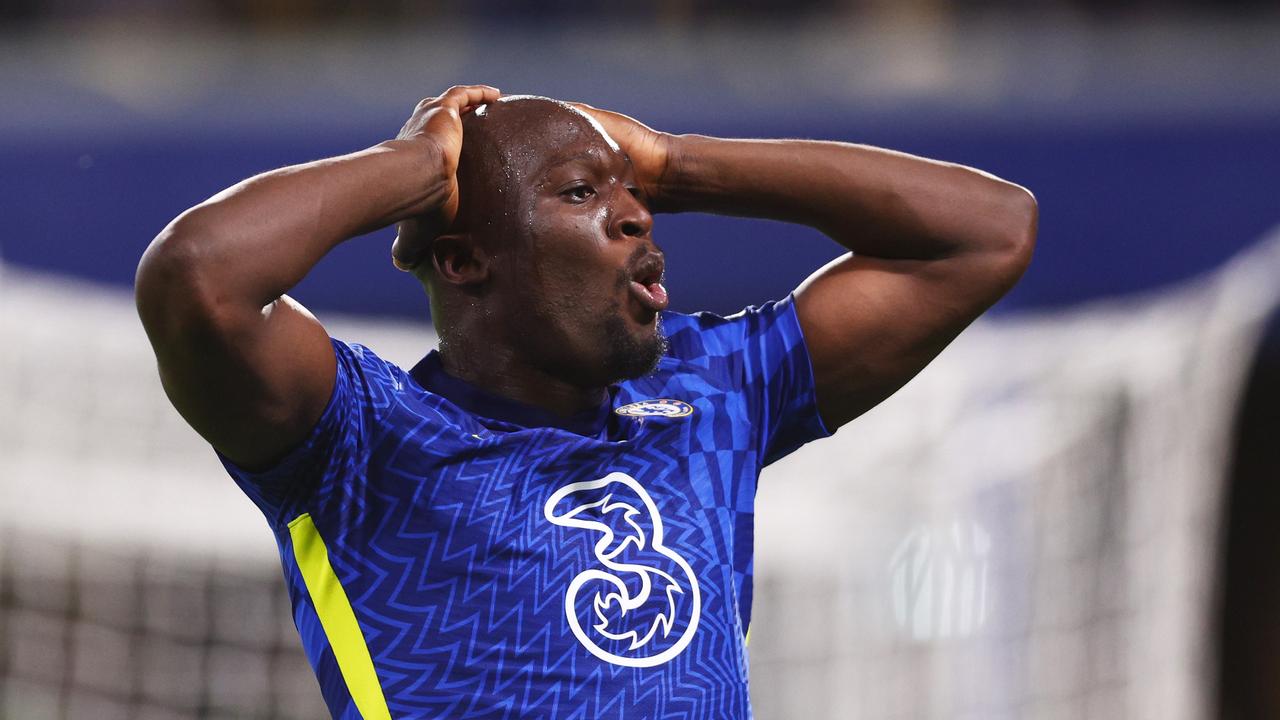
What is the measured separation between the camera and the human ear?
1780 mm

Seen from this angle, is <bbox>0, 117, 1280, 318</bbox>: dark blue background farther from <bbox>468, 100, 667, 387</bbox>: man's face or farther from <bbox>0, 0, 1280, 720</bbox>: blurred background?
<bbox>468, 100, 667, 387</bbox>: man's face

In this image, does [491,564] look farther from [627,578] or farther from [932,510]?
[932,510]

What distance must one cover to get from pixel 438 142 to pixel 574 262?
0.69 ft

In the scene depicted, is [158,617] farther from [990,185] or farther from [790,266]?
Answer: [990,185]

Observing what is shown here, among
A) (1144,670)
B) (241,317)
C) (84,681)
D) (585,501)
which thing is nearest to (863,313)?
(585,501)

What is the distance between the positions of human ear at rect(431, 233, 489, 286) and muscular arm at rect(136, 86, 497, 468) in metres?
0.15

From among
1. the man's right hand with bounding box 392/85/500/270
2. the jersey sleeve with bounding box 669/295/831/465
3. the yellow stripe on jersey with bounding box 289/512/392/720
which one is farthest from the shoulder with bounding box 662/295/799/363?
the yellow stripe on jersey with bounding box 289/512/392/720

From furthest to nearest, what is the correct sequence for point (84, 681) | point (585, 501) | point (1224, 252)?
point (84, 681), point (1224, 252), point (585, 501)

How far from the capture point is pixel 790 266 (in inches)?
153

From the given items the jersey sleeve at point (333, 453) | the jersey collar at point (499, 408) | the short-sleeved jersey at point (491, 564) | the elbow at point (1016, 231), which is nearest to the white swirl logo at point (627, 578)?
the short-sleeved jersey at point (491, 564)

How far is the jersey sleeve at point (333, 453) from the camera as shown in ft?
5.15

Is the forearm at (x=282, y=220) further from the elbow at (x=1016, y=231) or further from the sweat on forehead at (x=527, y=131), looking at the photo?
the elbow at (x=1016, y=231)

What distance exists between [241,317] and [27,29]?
4422 mm

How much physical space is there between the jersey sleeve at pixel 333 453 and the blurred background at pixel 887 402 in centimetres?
226
